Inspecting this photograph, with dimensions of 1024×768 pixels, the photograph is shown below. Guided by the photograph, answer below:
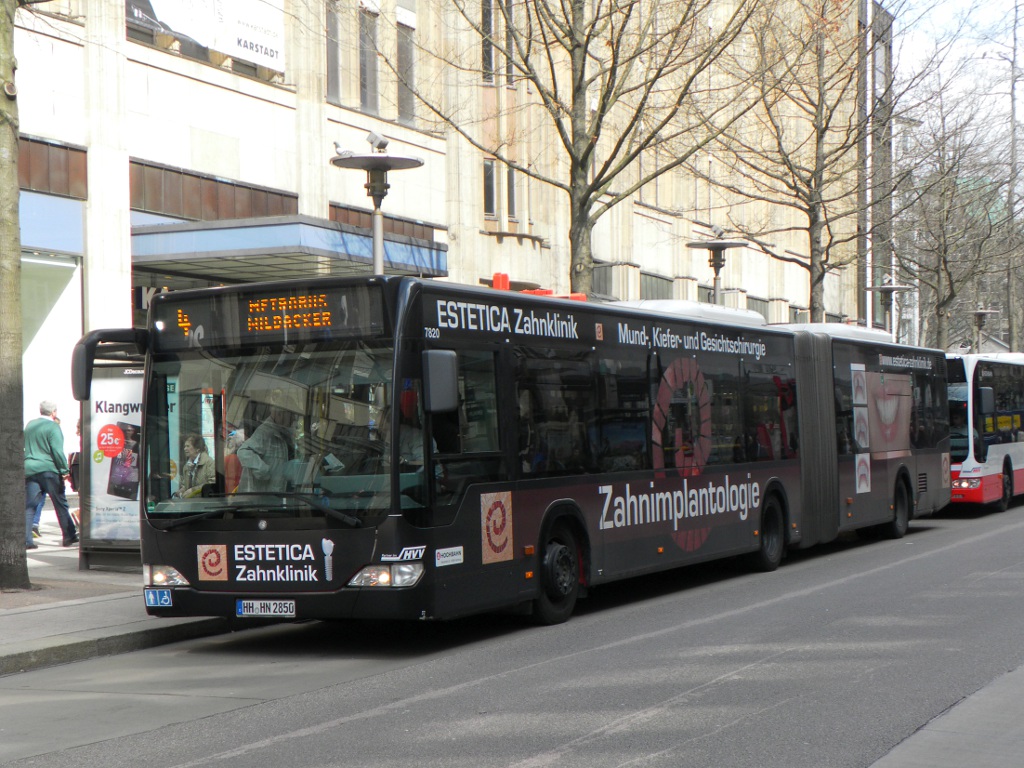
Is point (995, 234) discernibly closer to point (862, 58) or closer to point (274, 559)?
point (862, 58)

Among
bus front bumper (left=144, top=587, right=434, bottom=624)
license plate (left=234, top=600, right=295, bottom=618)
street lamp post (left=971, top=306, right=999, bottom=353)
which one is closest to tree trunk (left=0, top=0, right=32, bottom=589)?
bus front bumper (left=144, top=587, right=434, bottom=624)

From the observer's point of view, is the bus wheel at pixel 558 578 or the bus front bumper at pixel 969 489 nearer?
the bus wheel at pixel 558 578

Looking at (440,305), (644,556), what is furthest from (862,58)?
(440,305)

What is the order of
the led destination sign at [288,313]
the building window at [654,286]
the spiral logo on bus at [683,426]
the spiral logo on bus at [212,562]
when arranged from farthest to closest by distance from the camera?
the building window at [654,286] → the spiral logo on bus at [683,426] → the spiral logo on bus at [212,562] → the led destination sign at [288,313]

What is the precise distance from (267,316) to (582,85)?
10.1m

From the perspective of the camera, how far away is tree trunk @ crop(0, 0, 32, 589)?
42.3 feet

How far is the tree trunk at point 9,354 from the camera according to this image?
12891 millimetres

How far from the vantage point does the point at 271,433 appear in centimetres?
1009

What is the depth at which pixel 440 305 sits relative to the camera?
10.4m

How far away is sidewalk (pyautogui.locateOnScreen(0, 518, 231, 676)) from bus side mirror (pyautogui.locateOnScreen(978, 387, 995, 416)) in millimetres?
16515

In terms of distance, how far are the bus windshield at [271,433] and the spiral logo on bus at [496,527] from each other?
1129 mm

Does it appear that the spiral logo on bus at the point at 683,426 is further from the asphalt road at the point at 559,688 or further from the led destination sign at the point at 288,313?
the led destination sign at the point at 288,313

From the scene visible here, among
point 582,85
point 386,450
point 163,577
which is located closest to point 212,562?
point 163,577

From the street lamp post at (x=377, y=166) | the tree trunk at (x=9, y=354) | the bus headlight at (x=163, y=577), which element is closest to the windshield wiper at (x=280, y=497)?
the bus headlight at (x=163, y=577)
